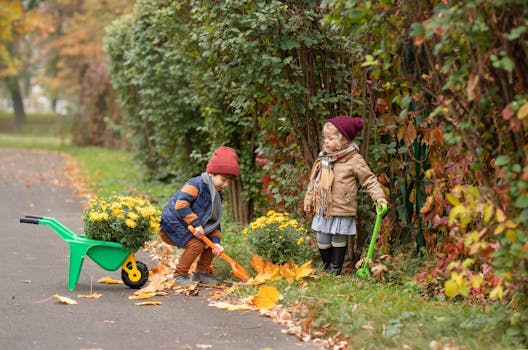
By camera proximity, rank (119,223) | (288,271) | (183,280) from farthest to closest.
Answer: (183,280) → (288,271) → (119,223)

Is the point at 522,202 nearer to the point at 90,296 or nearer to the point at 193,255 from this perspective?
the point at 193,255

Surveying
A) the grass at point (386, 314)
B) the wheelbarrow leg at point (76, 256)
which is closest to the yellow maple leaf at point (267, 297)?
the grass at point (386, 314)

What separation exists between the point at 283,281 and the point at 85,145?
85.6 feet

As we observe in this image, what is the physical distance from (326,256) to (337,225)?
1.17ft

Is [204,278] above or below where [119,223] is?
below

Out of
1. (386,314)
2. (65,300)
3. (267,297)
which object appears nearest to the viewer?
(386,314)

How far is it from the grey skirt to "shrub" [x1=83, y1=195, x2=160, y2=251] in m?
1.38

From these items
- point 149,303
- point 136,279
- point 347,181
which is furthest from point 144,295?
point 347,181

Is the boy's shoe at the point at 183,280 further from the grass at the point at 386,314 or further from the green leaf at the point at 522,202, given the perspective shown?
the green leaf at the point at 522,202

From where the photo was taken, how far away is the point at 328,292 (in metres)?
5.74

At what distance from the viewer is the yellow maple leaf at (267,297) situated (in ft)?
18.7

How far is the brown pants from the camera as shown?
6.51m

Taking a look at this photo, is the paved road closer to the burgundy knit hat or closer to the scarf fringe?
the scarf fringe

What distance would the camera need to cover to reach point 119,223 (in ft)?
20.4
